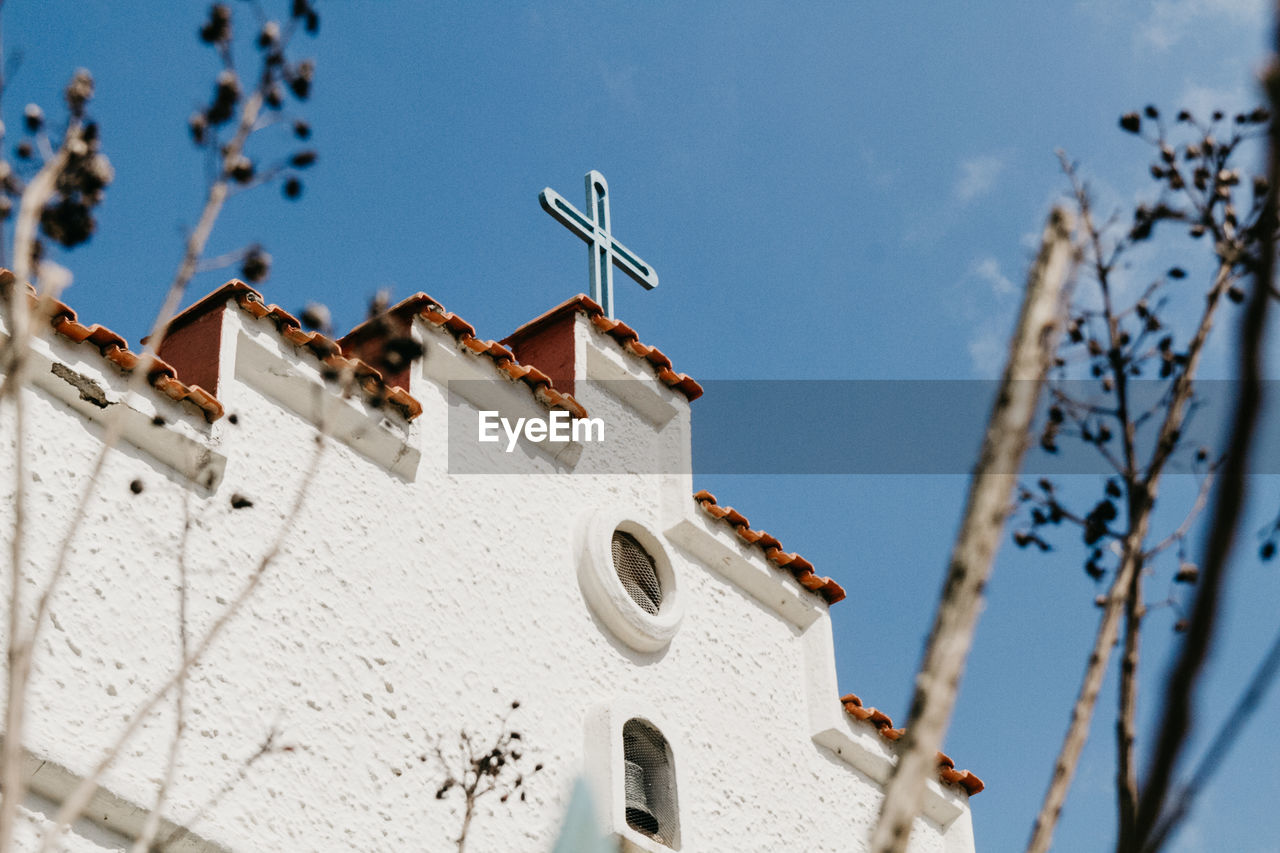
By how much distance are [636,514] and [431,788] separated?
236cm

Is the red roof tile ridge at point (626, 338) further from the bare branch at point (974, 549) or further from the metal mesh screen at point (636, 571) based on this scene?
the bare branch at point (974, 549)

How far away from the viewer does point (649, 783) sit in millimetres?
7301

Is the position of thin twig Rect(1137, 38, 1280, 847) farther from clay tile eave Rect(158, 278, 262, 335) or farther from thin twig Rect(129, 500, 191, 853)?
clay tile eave Rect(158, 278, 262, 335)

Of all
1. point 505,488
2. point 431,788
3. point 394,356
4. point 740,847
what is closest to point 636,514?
point 505,488

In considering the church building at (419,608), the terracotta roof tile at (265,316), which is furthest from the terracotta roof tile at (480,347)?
the terracotta roof tile at (265,316)

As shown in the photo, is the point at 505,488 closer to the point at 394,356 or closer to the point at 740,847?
the point at 740,847

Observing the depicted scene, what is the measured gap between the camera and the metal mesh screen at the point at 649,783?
23.4ft

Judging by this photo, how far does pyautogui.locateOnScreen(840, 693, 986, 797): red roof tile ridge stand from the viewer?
337 inches

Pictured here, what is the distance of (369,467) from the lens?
679 cm

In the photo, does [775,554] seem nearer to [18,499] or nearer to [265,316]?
[265,316]

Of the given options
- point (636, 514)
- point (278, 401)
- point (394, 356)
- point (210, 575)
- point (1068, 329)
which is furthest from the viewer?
point (636, 514)

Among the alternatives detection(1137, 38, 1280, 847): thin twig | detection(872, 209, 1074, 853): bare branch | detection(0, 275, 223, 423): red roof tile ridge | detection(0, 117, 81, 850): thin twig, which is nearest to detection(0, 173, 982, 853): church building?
detection(0, 275, 223, 423): red roof tile ridge

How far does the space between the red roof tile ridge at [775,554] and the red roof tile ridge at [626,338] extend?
71 centimetres

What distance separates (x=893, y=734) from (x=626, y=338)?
2.70 m
